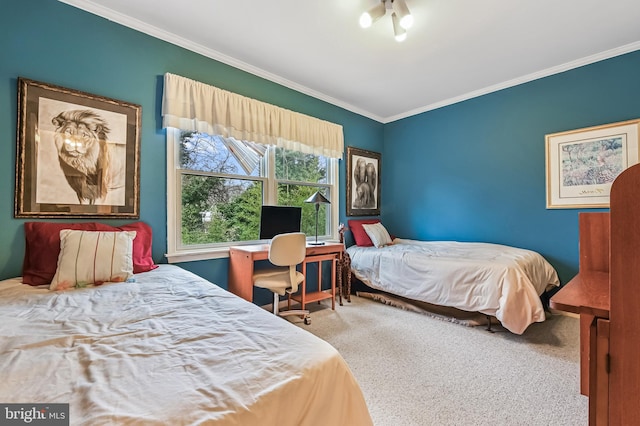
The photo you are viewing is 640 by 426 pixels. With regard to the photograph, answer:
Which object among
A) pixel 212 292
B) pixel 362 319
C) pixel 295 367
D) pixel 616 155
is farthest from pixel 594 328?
pixel 616 155

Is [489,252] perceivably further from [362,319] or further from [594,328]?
[594,328]

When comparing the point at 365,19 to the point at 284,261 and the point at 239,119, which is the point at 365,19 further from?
the point at 284,261

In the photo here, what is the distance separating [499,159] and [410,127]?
1.44m

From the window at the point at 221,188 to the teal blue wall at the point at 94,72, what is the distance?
12 centimetres

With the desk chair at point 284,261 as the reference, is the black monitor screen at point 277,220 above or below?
above

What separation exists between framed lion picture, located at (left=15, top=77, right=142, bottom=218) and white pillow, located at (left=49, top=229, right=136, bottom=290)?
34cm

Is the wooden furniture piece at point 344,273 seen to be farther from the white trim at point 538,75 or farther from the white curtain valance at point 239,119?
the white trim at point 538,75

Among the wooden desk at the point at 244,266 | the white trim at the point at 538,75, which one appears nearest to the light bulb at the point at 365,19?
the wooden desk at the point at 244,266

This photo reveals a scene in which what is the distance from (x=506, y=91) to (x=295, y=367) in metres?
4.17

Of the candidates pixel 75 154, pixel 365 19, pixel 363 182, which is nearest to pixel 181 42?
pixel 75 154

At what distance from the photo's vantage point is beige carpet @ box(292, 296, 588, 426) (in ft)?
5.02

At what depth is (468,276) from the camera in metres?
2.66

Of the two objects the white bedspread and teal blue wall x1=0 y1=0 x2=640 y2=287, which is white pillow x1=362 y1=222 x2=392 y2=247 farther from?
the white bedspread

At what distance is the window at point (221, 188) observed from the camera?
102 inches
